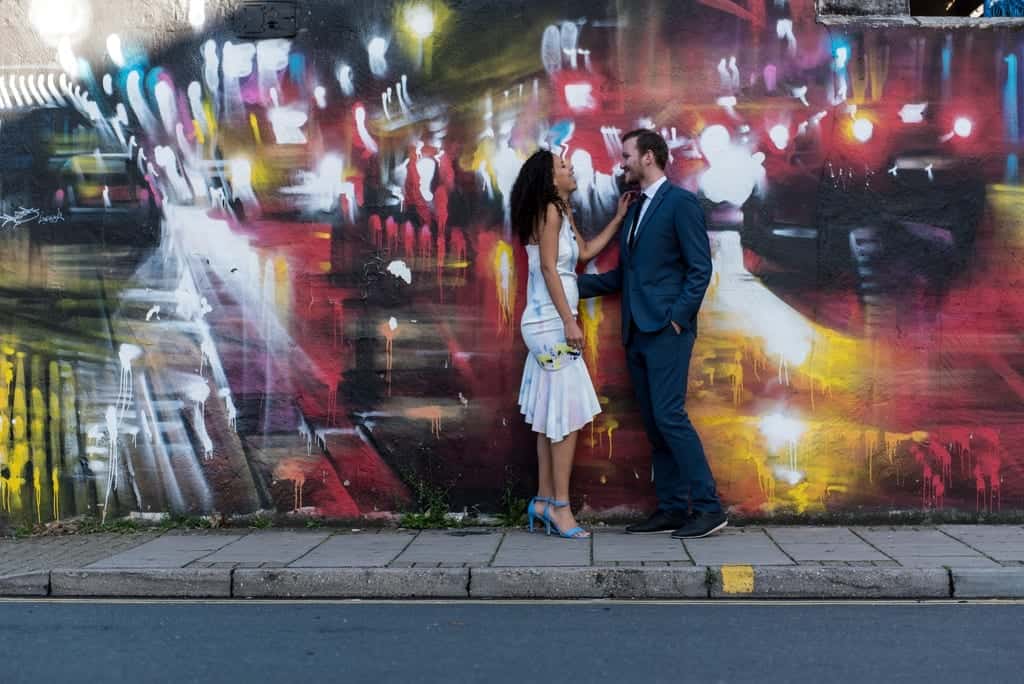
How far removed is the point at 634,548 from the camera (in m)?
6.20

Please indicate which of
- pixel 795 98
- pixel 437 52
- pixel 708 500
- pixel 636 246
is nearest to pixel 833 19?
pixel 795 98

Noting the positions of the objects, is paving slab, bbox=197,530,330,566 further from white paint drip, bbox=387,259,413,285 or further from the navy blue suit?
the navy blue suit

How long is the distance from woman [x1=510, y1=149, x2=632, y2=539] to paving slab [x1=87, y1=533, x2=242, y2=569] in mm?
1869

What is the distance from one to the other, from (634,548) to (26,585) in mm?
3134

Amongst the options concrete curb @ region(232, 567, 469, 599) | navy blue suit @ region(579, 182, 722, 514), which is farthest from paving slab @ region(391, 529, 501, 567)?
navy blue suit @ region(579, 182, 722, 514)

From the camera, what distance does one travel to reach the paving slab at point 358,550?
5957 mm

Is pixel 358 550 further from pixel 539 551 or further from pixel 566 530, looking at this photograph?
pixel 566 530

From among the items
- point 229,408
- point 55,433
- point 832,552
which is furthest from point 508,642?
point 55,433

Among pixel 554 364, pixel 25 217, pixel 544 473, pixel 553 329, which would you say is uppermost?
pixel 25 217

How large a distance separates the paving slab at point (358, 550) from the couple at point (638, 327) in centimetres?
85

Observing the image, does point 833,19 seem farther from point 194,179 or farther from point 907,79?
point 194,179

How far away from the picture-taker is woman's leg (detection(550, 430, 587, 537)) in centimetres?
662

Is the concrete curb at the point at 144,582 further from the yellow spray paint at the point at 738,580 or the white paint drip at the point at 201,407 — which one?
the yellow spray paint at the point at 738,580

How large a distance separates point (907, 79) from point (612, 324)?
224cm
